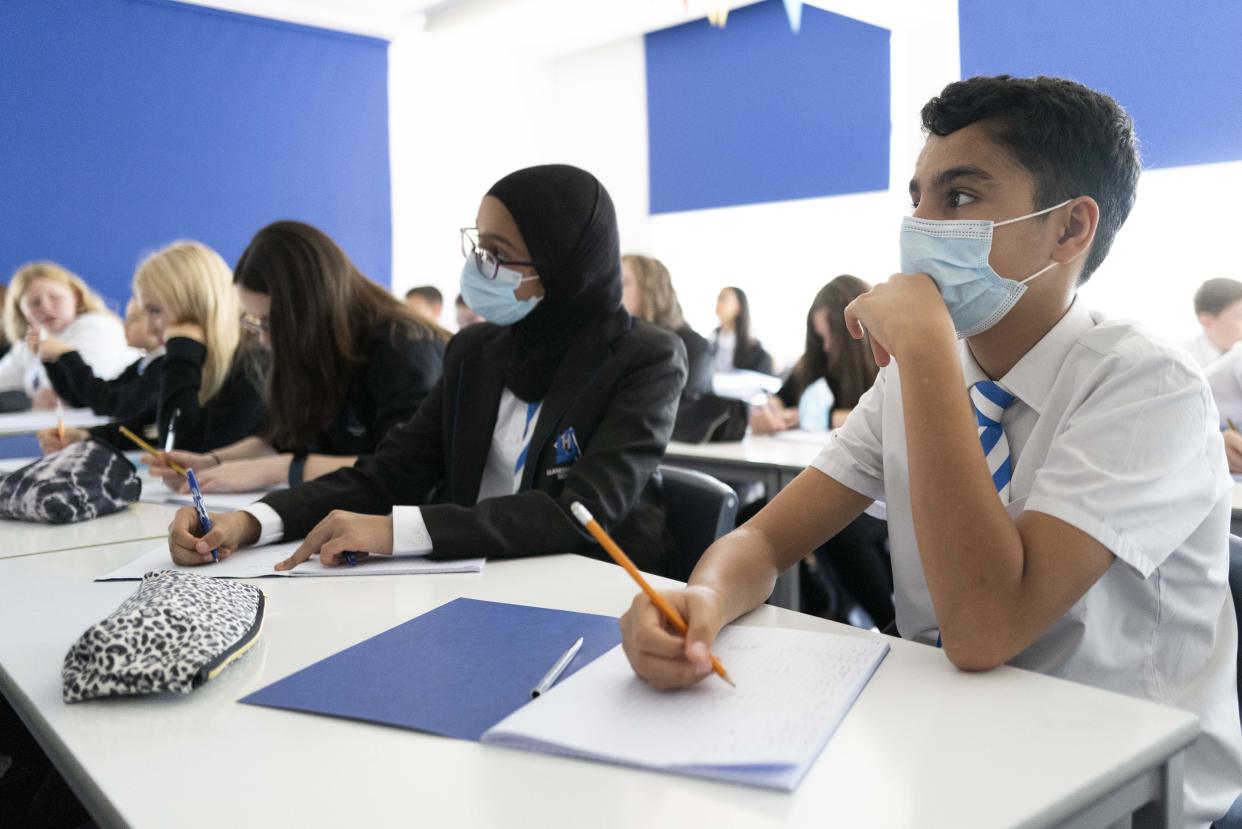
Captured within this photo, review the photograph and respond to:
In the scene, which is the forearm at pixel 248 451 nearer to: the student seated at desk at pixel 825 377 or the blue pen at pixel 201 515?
the blue pen at pixel 201 515

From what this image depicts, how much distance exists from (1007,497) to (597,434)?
0.78 meters

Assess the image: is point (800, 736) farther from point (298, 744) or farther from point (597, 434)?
→ point (597, 434)

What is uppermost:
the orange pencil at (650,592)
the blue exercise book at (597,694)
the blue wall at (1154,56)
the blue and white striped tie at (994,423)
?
the blue wall at (1154,56)

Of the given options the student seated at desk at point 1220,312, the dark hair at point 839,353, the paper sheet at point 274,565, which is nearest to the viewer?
the paper sheet at point 274,565

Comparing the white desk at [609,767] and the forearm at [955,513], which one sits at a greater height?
the forearm at [955,513]

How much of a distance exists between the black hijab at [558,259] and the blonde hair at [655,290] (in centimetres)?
326

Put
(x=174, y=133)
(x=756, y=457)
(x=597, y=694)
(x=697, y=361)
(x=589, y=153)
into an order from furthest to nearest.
A: (x=589, y=153)
(x=174, y=133)
(x=697, y=361)
(x=756, y=457)
(x=597, y=694)

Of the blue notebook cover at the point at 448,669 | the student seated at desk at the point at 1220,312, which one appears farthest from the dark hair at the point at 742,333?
the blue notebook cover at the point at 448,669

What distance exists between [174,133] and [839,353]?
5487 millimetres

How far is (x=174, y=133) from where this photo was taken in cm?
722

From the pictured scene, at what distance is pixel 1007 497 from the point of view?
121cm

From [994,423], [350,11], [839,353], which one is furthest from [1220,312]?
[350,11]

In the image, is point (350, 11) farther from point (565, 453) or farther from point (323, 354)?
point (565, 453)

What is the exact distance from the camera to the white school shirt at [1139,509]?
1.05m
